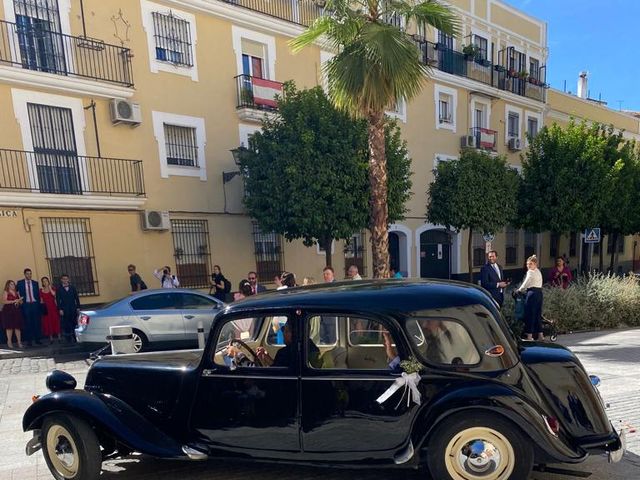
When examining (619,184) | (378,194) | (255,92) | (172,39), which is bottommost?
(378,194)

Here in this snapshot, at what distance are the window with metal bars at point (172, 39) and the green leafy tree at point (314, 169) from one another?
11.7 feet

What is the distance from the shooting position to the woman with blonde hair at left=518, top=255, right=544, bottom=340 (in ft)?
24.3

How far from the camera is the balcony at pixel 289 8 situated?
1347cm

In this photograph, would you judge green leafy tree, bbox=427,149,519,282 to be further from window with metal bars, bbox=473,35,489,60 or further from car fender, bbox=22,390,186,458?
car fender, bbox=22,390,186,458

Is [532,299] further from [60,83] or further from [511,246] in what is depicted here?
[511,246]

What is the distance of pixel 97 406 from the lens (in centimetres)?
317

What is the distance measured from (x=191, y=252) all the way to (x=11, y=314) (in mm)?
4838

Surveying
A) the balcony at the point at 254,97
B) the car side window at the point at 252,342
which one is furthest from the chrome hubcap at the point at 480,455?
the balcony at the point at 254,97

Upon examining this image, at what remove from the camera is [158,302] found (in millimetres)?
8250

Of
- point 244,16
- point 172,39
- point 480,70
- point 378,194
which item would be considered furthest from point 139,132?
point 480,70

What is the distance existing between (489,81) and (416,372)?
21.8 metres

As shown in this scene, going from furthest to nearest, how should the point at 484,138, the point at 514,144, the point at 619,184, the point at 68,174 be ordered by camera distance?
the point at 514,144, the point at 484,138, the point at 619,184, the point at 68,174

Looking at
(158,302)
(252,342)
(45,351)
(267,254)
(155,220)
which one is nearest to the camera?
(252,342)

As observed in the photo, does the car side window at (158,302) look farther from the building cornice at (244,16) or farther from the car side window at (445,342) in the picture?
the building cornice at (244,16)
